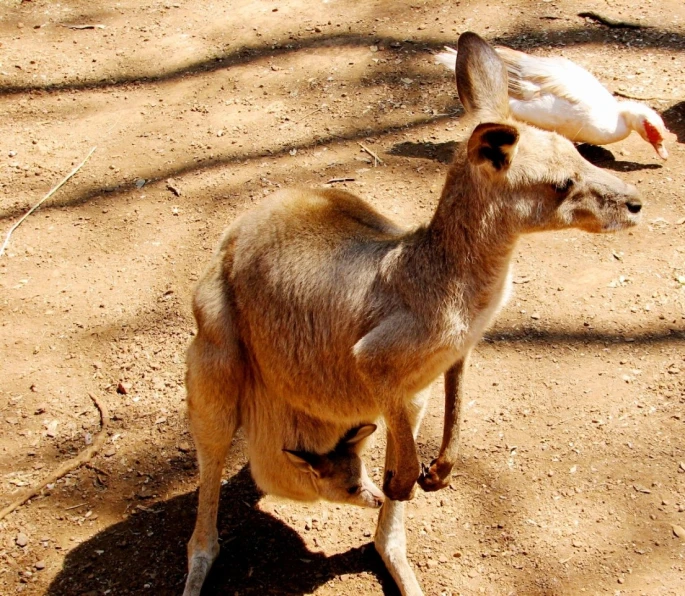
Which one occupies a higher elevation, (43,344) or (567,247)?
(567,247)

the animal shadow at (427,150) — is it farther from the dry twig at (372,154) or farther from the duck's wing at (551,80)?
the duck's wing at (551,80)

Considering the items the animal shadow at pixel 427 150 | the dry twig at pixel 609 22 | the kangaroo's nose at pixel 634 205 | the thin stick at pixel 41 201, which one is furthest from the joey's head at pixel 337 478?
the dry twig at pixel 609 22

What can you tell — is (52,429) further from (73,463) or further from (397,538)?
(397,538)

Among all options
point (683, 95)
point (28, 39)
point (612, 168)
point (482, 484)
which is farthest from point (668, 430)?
point (28, 39)

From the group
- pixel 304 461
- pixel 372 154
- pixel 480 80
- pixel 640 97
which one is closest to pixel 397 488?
pixel 304 461

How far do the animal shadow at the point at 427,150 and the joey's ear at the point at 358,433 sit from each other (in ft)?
7.61

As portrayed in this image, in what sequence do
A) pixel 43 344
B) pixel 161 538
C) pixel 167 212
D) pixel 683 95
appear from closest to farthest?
pixel 161 538 < pixel 43 344 < pixel 167 212 < pixel 683 95

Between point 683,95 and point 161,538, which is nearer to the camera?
point 161,538

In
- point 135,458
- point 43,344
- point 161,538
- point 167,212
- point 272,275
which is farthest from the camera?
point 167,212

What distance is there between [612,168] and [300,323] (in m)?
3.07

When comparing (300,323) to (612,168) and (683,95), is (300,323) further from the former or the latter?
(683,95)

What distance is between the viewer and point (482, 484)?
3688mm

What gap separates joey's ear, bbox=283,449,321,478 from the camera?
3.24m

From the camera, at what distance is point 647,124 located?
5094 mm
